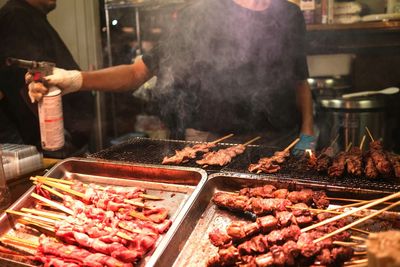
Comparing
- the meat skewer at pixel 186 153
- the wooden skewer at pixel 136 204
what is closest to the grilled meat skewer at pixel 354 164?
→ the meat skewer at pixel 186 153

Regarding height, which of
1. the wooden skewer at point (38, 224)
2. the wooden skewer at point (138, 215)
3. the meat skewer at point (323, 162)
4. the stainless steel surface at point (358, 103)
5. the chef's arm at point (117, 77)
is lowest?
the wooden skewer at point (38, 224)

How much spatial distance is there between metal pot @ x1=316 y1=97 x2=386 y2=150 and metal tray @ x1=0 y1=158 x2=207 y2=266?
10.6 ft

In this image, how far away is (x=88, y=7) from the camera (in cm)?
689

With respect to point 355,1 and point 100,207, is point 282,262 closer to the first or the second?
point 100,207

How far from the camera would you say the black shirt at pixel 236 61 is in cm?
482

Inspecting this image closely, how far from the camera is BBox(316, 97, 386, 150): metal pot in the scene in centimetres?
558

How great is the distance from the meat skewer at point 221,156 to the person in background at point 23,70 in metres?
2.74

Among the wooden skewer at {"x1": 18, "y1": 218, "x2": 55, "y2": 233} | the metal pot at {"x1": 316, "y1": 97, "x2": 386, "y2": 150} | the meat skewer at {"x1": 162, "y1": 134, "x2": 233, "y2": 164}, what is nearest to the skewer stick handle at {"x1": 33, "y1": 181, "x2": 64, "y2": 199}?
the wooden skewer at {"x1": 18, "y1": 218, "x2": 55, "y2": 233}

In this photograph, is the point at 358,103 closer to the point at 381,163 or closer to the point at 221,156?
the point at 381,163

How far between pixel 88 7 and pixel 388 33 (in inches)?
218

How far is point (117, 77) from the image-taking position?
188 inches

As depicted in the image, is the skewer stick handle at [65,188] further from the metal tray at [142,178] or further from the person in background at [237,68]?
the person in background at [237,68]

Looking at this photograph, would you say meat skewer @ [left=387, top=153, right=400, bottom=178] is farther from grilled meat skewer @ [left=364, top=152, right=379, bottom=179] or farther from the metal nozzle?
the metal nozzle

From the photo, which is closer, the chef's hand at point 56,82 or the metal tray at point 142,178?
the metal tray at point 142,178
